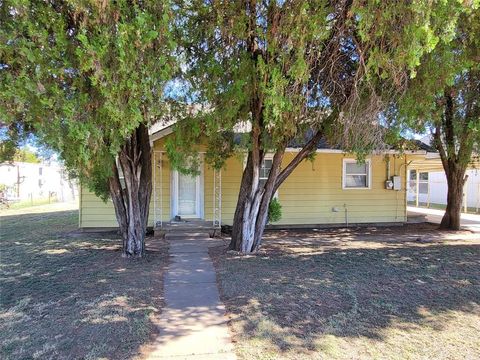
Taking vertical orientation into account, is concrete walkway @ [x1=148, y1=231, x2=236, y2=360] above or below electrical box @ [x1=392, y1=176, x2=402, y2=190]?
below

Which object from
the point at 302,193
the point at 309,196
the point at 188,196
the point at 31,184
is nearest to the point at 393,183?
the point at 309,196

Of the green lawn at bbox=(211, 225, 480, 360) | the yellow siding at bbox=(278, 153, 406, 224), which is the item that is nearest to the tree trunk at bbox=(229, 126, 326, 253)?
the green lawn at bbox=(211, 225, 480, 360)

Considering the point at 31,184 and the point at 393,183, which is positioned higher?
the point at 393,183

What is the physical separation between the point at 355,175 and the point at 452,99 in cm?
424

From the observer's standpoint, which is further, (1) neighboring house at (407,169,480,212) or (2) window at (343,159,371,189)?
(1) neighboring house at (407,169,480,212)

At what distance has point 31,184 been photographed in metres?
29.6

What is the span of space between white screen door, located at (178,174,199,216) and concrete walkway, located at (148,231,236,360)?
417 cm

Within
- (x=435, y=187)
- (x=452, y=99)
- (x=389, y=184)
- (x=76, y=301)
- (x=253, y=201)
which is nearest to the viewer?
(x=76, y=301)

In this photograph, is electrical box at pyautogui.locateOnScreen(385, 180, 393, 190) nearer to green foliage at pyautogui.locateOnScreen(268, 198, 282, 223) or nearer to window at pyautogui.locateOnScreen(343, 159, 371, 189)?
window at pyautogui.locateOnScreen(343, 159, 371, 189)

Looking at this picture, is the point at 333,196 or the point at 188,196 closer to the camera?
the point at 188,196

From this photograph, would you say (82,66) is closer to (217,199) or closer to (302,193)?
(217,199)

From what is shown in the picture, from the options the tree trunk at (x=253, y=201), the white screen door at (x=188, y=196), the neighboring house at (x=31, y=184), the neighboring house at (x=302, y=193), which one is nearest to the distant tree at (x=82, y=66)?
the tree trunk at (x=253, y=201)

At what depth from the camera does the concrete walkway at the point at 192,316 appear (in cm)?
355

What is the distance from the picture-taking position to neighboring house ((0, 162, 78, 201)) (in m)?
25.2
